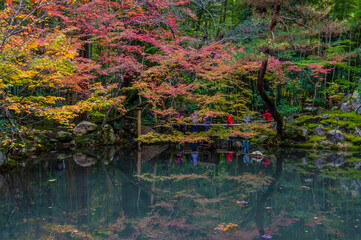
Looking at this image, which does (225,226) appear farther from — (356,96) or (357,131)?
(356,96)

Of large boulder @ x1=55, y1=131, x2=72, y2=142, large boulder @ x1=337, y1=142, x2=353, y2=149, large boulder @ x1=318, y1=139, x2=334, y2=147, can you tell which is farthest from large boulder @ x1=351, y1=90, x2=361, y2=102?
large boulder @ x1=55, y1=131, x2=72, y2=142

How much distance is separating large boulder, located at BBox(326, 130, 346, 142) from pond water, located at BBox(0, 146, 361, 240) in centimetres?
297

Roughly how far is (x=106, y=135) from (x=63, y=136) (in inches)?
66.4

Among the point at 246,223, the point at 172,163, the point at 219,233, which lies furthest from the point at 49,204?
the point at 172,163

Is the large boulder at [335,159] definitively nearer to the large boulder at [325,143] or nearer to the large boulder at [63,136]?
the large boulder at [325,143]

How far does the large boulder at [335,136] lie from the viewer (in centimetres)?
1010

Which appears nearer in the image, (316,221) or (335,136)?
(316,221)

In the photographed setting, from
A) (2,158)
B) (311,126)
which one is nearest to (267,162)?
(311,126)

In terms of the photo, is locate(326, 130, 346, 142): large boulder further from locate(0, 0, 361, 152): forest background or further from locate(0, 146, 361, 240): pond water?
locate(0, 146, 361, 240): pond water

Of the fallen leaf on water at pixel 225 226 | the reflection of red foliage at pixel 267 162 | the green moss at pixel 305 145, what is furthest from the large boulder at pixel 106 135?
the fallen leaf on water at pixel 225 226

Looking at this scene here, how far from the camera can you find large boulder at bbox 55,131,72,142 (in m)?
10.8

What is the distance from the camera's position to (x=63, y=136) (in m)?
10.8

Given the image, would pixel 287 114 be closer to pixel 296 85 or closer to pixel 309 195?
pixel 296 85

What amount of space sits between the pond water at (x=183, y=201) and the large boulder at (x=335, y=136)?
2.97 m
